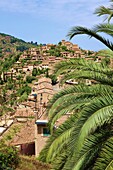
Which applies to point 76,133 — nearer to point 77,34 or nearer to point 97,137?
point 97,137

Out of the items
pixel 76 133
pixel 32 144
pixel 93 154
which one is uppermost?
pixel 76 133

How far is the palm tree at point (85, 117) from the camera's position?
4309mm

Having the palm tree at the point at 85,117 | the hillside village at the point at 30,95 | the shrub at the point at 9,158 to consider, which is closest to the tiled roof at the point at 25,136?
the hillside village at the point at 30,95

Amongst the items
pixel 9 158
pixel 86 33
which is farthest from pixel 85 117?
pixel 9 158

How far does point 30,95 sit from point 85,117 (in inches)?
1614

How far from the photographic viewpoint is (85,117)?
4293mm

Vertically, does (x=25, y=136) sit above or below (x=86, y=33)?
below

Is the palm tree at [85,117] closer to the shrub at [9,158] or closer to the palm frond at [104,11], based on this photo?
the palm frond at [104,11]

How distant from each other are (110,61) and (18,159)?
6440 millimetres

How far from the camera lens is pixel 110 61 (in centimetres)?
657

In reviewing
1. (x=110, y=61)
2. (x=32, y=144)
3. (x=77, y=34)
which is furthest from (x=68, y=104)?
(x=32, y=144)

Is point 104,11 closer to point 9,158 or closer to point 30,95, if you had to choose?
point 9,158

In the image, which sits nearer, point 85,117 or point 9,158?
point 85,117

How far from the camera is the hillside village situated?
18.0 m
